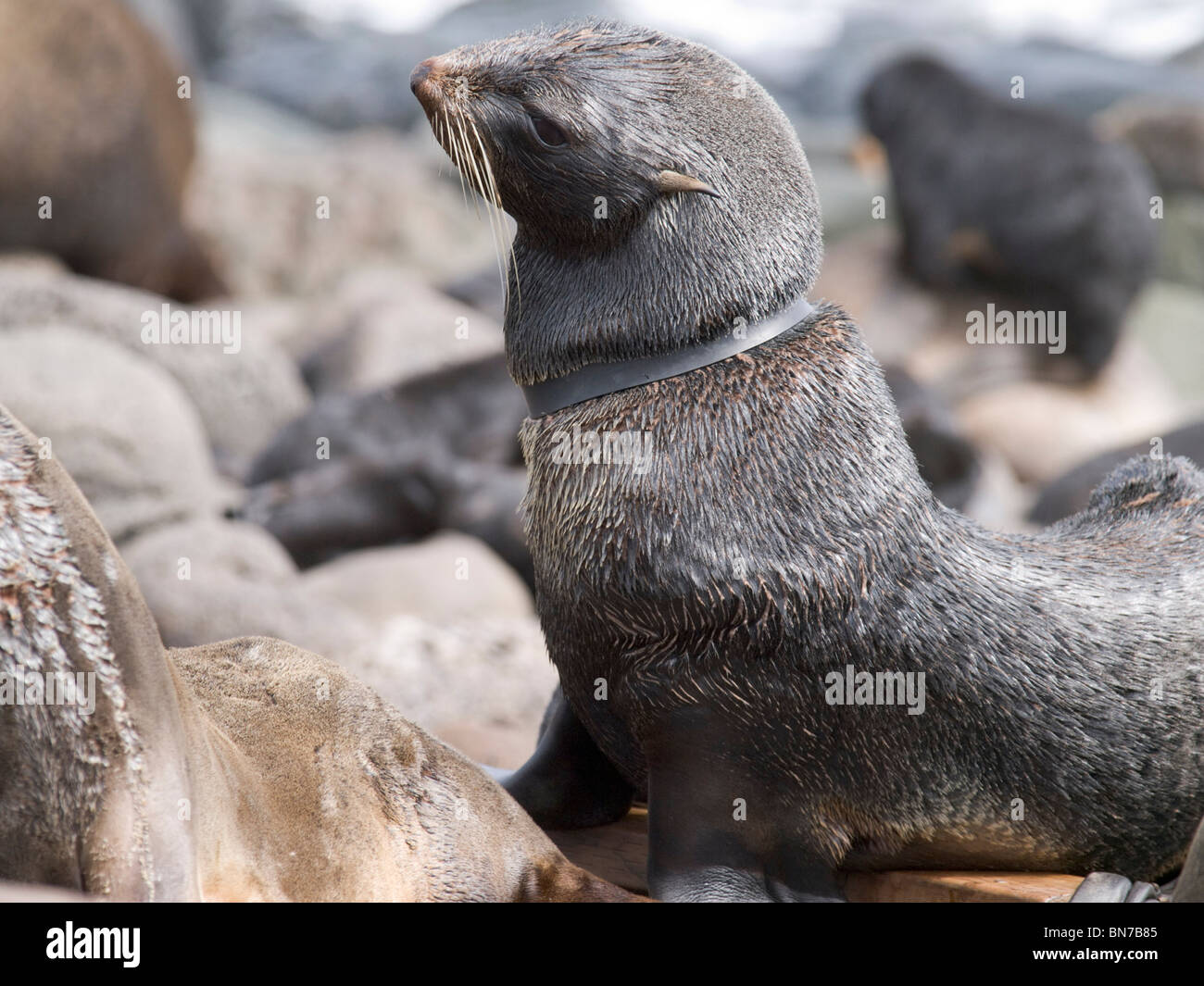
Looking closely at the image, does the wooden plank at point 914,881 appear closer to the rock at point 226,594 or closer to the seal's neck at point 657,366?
the seal's neck at point 657,366

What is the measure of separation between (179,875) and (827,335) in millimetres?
1446

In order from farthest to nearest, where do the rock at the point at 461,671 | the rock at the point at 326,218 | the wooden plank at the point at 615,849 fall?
the rock at the point at 326,218, the rock at the point at 461,671, the wooden plank at the point at 615,849

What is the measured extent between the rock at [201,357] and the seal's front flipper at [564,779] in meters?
5.82

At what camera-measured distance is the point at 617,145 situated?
2418 mm

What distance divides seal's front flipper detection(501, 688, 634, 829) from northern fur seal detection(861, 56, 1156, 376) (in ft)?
30.0

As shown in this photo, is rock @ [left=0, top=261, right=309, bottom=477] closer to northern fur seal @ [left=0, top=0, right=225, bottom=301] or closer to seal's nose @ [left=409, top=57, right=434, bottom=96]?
northern fur seal @ [left=0, top=0, right=225, bottom=301]

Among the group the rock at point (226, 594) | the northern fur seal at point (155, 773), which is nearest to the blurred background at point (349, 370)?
the rock at point (226, 594)

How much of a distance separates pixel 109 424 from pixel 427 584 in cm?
166

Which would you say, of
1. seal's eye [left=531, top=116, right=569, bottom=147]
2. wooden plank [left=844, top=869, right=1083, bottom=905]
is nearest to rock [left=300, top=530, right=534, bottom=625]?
wooden plank [left=844, top=869, right=1083, bottom=905]

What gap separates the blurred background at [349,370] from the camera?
19.0 ft

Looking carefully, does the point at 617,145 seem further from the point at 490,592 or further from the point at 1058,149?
the point at 1058,149

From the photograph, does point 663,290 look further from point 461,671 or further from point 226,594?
point 226,594

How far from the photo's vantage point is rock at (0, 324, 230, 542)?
6289mm
